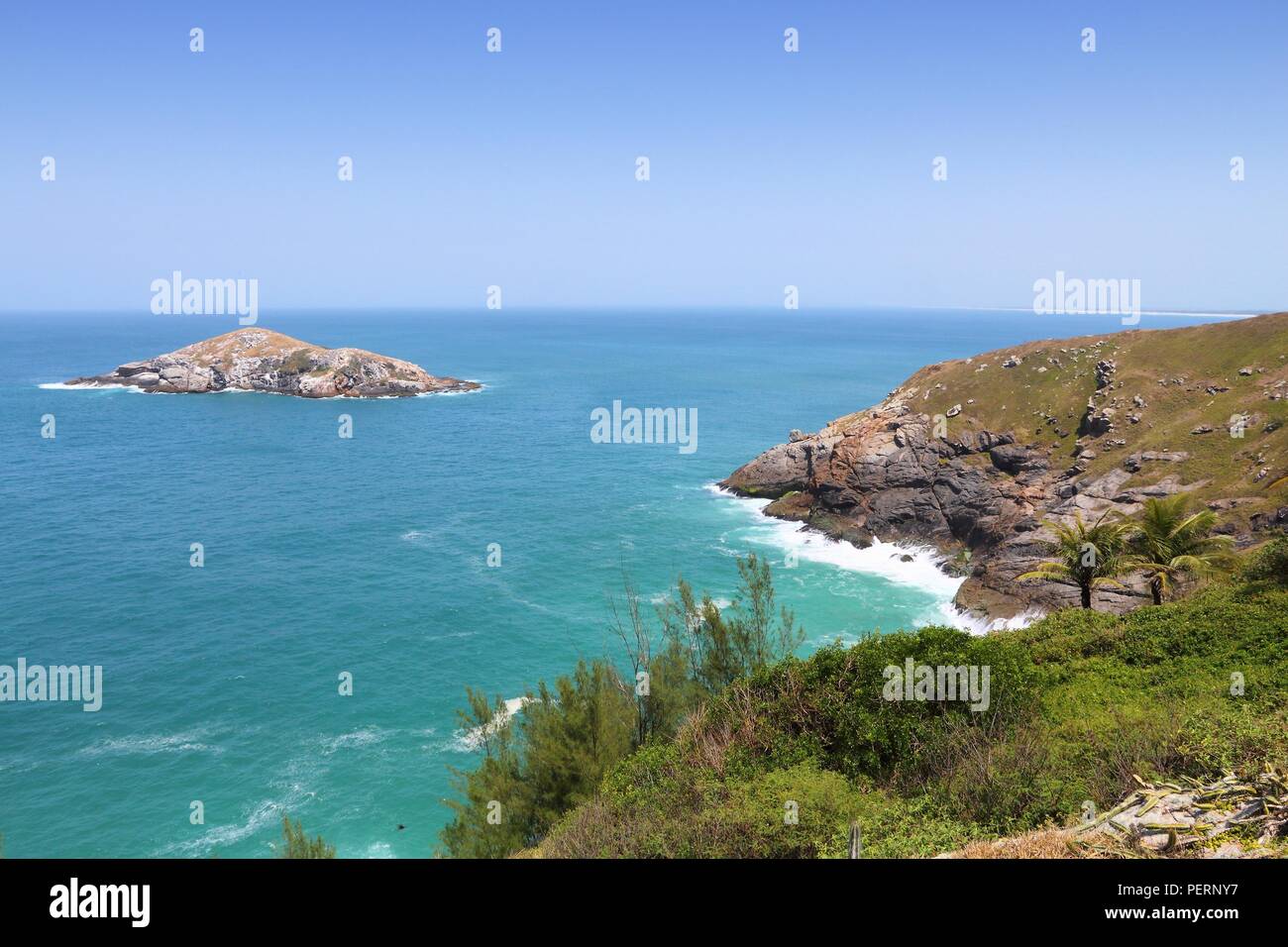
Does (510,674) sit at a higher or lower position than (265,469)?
lower

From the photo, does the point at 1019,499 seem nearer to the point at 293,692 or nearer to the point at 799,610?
the point at 799,610

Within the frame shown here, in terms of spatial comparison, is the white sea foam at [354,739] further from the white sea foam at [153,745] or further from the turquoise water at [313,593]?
the white sea foam at [153,745]

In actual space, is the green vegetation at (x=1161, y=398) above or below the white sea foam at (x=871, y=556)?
above

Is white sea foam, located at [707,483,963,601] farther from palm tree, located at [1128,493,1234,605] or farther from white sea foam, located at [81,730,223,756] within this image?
white sea foam, located at [81,730,223,756]

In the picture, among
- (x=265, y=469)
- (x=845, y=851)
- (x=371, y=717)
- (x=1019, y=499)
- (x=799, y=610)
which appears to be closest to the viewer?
(x=845, y=851)

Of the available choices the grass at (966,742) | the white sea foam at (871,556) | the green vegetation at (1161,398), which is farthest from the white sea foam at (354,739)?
the green vegetation at (1161,398)
